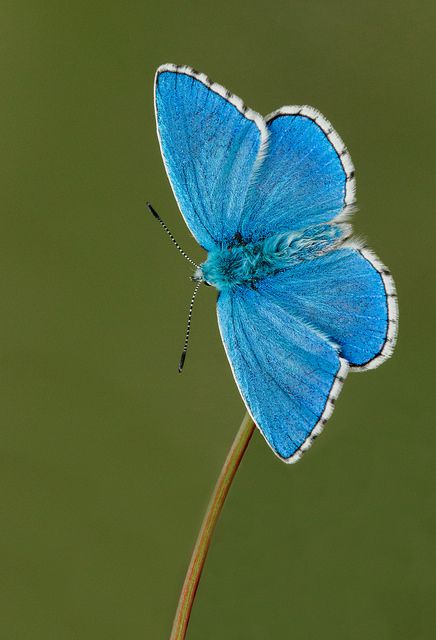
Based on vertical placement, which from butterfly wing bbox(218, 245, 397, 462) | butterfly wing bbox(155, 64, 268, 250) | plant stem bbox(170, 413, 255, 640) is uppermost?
butterfly wing bbox(155, 64, 268, 250)

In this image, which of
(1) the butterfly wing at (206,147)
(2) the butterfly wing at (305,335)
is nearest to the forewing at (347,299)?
(2) the butterfly wing at (305,335)

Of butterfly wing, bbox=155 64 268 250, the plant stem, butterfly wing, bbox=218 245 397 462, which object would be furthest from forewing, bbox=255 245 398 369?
the plant stem

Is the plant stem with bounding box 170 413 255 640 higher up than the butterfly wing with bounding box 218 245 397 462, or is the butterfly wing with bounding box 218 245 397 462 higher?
the butterfly wing with bounding box 218 245 397 462

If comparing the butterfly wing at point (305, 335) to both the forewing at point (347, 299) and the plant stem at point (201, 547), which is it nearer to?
the forewing at point (347, 299)

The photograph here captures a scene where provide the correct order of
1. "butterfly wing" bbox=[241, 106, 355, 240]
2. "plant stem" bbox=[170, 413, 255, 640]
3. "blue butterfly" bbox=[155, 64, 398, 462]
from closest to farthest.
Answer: "plant stem" bbox=[170, 413, 255, 640]
"blue butterfly" bbox=[155, 64, 398, 462]
"butterfly wing" bbox=[241, 106, 355, 240]

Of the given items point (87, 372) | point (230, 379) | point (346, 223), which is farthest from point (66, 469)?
point (346, 223)

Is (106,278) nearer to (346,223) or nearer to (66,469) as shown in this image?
(66,469)

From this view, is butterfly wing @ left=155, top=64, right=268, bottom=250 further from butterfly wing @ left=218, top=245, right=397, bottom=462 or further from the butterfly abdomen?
butterfly wing @ left=218, top=245, right=397, bottom=462

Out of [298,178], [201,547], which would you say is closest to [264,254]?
[298,178]
